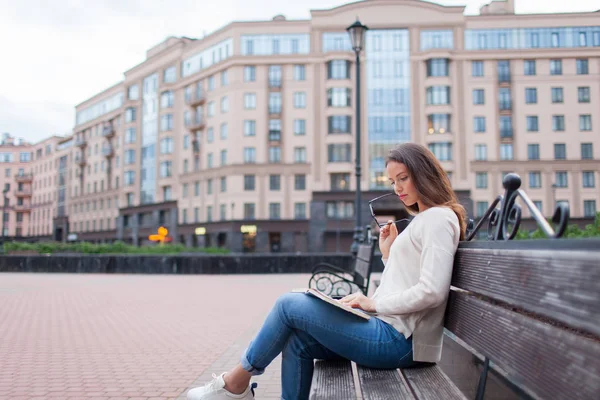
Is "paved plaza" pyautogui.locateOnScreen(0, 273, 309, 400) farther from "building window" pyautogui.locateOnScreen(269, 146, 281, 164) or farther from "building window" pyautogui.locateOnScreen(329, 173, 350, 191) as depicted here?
"building window" pyautogui.locateOnScreen(269, 146, 281, 164)

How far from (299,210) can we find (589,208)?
26807mm

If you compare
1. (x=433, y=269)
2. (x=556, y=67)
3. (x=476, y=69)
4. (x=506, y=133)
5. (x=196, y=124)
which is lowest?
(x=433, y=269)

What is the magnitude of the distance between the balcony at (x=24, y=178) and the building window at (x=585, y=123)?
303ft

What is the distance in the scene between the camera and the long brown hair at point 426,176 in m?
2.76

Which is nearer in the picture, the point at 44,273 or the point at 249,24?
the point at 44,273

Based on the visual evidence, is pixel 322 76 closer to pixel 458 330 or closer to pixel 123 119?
pixel 123 119

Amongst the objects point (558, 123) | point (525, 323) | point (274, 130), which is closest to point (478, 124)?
point (558, 123)

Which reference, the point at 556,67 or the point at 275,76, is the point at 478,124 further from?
the point at 275,76

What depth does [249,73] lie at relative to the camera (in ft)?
163

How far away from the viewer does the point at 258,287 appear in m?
14.3

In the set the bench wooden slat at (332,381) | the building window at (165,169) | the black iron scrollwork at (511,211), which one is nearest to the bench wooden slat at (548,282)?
the black iron scrollwork at (511,211)

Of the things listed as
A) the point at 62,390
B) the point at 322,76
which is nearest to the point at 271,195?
the point at 322,76

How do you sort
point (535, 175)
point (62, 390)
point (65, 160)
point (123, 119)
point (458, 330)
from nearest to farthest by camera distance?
point (458, 330)
point (62, 390)
point (535, 175)
point (123, 119)
point (65, 160)

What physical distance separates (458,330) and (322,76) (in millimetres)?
47818
